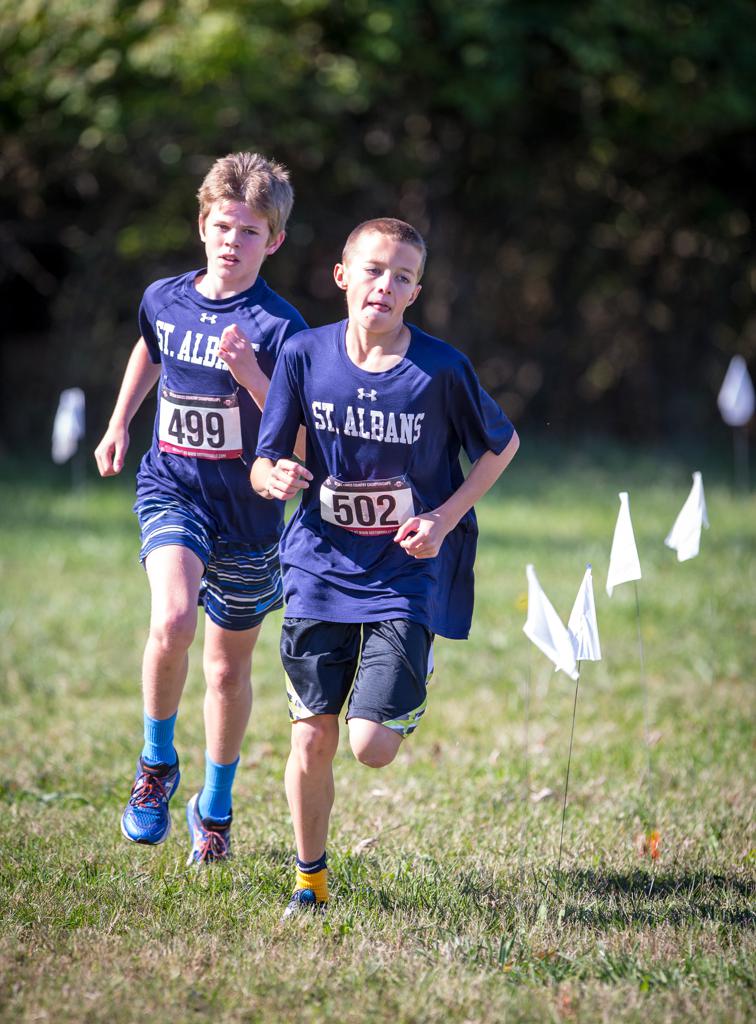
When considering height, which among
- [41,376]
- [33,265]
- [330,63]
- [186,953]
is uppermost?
[330,63]

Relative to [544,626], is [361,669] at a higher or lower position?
lower

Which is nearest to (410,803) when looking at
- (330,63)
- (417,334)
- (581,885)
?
(581,885)

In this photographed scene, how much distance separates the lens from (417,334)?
12.1ft

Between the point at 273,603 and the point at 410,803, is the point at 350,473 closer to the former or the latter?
the point at 273,603

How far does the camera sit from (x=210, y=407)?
13.2 feet

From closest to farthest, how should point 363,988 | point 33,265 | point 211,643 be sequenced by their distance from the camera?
1. point 363,988
2. point 211,643
3. point 33,265

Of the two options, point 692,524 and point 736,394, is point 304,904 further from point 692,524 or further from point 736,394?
point 736,394

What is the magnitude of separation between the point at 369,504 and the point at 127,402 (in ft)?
3.96

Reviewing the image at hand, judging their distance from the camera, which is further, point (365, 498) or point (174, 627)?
point (174, 627)

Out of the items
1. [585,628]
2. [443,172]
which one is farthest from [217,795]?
[443,172]

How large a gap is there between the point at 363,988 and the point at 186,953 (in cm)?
50

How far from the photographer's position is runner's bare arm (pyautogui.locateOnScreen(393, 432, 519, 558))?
3.40m

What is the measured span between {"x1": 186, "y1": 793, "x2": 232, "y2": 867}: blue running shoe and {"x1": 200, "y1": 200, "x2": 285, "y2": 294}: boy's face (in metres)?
1.78

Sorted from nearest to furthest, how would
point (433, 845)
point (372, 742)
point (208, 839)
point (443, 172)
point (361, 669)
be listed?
point (372, 742) → point (361, 669) → point (208, 839) → point (433, 845) → point (443, 172)
